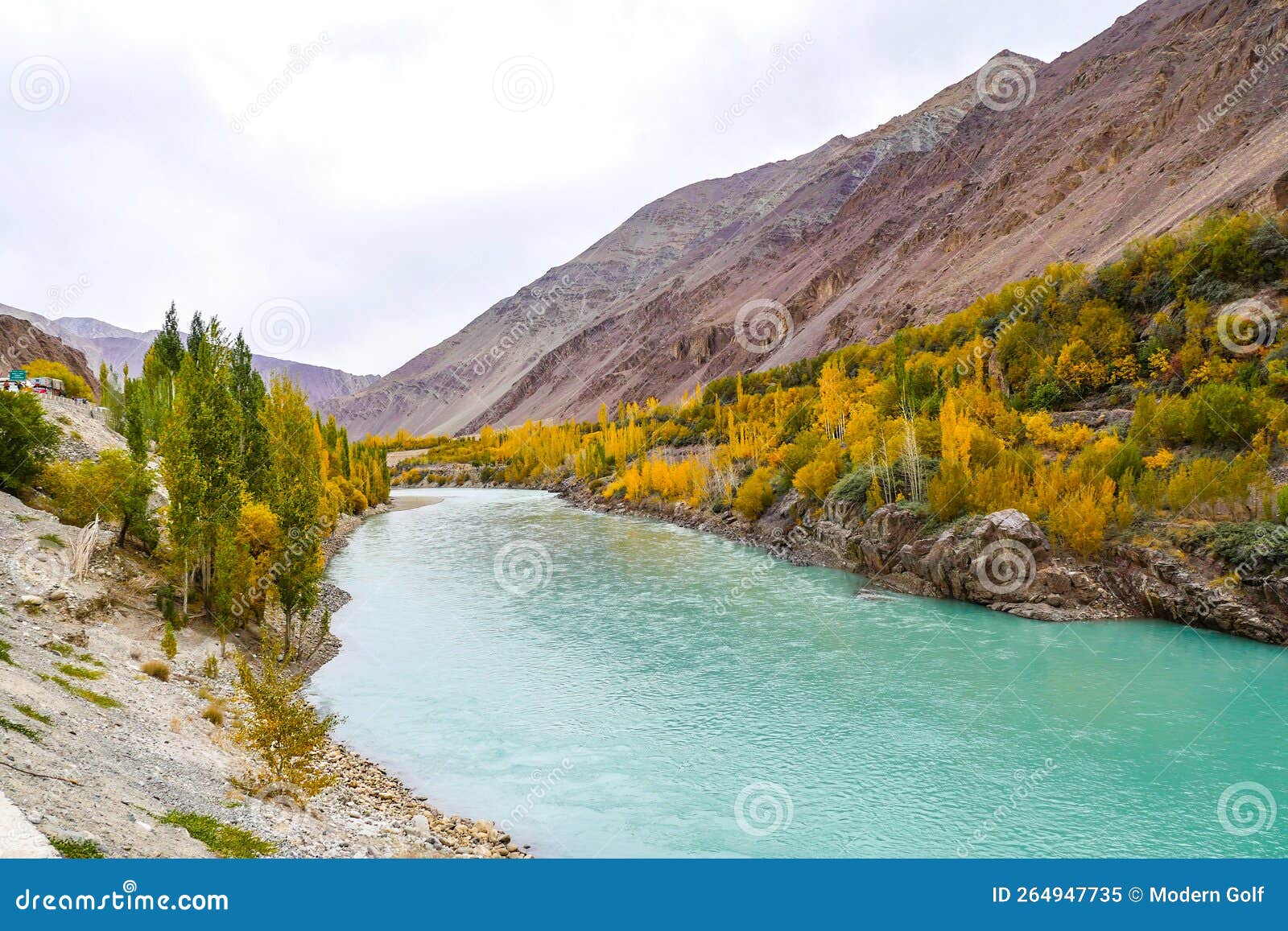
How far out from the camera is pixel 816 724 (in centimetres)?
1332

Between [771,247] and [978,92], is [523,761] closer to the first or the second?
[771,247]

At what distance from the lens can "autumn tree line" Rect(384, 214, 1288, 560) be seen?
68.2 ft

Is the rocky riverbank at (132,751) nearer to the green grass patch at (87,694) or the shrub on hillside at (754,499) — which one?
the green grass patch at (87,694)

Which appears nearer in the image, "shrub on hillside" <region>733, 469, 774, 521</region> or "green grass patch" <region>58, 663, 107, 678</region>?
"green grass patch" <region>58, 663, 107, 678</region>

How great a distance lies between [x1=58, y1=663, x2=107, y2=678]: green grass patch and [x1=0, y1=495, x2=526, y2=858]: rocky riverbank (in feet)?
0.12

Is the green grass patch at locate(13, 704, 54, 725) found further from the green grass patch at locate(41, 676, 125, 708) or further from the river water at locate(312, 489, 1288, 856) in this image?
the river water at locate(312, 489, 1288, 856)

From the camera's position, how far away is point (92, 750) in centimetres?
819

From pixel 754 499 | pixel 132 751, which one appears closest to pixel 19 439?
pixel 132 751

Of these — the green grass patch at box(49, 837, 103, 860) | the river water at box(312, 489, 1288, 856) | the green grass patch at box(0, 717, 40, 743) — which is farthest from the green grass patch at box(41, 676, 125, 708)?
the green grass patch at box(49, 837, 103, 860)

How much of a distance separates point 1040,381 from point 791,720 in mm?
25212

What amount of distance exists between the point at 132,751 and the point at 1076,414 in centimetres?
3174

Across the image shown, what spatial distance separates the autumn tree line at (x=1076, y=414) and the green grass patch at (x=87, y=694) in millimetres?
22549

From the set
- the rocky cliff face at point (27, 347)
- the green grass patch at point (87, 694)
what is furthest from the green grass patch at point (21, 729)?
the rocky cliff face at point (27, 347)

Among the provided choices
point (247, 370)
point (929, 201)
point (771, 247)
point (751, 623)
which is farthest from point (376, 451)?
point (771, 247)
